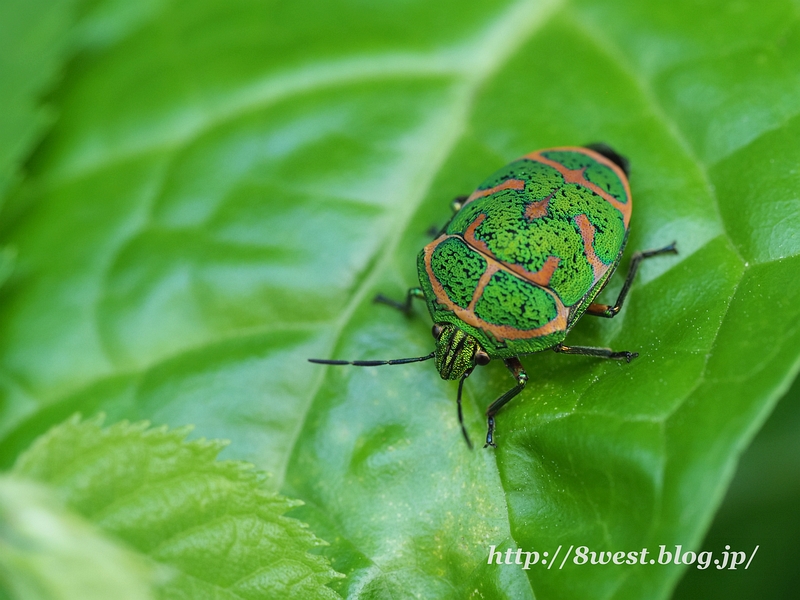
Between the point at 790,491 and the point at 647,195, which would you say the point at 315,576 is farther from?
the point at 790,491

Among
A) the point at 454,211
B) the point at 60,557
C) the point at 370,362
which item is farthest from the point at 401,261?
the point at 60,557

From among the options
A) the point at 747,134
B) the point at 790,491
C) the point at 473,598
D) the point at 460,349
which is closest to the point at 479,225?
the point at 460,349

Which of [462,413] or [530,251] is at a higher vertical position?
[530,251]

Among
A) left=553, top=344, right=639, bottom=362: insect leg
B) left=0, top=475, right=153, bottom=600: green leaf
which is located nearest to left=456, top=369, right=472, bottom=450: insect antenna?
left=553, top=344, right=639, bottom=362: insect leg

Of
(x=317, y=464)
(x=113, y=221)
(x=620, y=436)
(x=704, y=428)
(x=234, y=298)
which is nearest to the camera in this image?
(x=704, y=428)

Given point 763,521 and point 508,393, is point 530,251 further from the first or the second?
point 763,521

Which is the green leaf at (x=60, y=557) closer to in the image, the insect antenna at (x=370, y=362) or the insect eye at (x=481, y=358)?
the insect antenna at (x=370, y=362)
